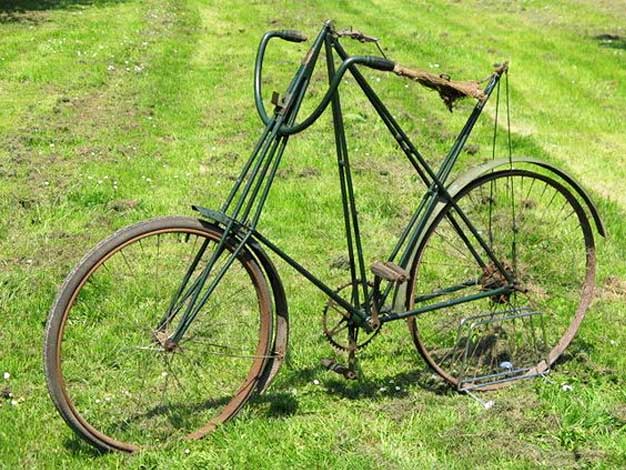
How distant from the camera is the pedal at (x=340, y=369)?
458cm

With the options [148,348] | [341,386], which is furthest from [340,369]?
[148,348]

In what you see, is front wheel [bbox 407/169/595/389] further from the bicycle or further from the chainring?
the chainring

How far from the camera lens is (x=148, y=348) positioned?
13.6 feet

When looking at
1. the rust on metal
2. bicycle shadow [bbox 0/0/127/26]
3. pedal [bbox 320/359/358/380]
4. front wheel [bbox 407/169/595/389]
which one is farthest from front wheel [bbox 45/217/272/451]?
bicycle shadow [bbox 0/0/127/26]

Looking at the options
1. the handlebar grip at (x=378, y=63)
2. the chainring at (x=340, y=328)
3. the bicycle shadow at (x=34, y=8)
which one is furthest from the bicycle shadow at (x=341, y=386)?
the bicycle shadow at (x=34, y=8)

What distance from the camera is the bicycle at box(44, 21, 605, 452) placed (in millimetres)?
3973

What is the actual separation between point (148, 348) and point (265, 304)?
2.06 ft

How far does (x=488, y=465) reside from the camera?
4.06 metres

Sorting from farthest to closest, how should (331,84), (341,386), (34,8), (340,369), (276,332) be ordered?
(34,8) < (341,386) < (340,369) < (276,332) < (331,84)

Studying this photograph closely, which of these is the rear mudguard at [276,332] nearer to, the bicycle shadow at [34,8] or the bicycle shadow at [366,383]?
the bicycle shadow at [366,383]

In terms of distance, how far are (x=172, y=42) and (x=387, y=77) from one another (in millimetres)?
4222

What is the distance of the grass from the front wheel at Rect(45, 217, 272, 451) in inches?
7.4

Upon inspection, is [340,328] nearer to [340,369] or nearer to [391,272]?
[340,369]

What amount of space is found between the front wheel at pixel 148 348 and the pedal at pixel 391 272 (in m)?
0.63
